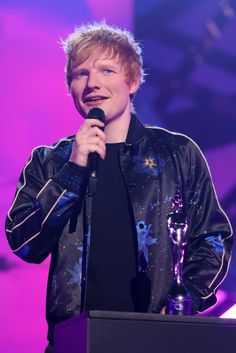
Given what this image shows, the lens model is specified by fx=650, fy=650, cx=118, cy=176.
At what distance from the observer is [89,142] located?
5.64 ft

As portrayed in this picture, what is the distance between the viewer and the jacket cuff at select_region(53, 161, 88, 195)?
1771mm

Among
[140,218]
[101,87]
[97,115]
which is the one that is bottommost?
[140,218]

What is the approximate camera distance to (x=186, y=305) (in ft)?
5.00

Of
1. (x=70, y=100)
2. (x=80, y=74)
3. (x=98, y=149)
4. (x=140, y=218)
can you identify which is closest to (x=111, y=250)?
(x=140, y=218)

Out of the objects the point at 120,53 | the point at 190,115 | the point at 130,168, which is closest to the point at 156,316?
the point at 130,168

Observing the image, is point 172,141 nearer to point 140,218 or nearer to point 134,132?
point 134,132

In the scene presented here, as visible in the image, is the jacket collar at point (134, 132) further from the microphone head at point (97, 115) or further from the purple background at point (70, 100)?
the purple background at point (70, 100)

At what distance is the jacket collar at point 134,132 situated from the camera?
2225mm

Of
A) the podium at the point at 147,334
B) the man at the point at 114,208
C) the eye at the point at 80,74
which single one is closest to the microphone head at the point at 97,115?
the man at the point at 114,208

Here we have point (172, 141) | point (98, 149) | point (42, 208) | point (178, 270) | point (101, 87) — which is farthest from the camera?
point (172, 141)

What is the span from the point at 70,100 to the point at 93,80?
2.03 feet

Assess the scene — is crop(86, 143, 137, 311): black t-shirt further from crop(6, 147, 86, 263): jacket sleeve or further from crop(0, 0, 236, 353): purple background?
crop(0, 0, 236, 353): purple background

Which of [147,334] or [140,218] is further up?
[140,218]

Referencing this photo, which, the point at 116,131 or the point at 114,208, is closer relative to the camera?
the point at 114,208
